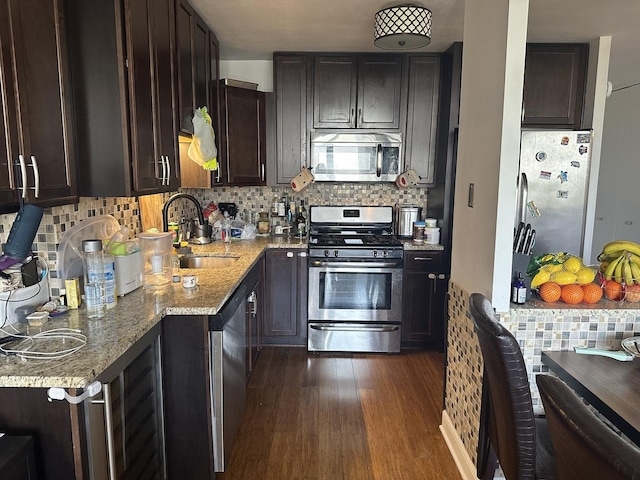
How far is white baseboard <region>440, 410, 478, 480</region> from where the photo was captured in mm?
2025

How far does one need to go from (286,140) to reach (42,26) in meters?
2.28

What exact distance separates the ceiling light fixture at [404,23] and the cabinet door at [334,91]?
0.94 meters

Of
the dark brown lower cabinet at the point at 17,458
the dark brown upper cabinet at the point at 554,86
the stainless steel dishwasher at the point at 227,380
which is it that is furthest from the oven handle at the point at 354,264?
the dark brown lower cabinet at the point at 17,458

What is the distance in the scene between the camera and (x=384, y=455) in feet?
7.43

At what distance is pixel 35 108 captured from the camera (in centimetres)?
145

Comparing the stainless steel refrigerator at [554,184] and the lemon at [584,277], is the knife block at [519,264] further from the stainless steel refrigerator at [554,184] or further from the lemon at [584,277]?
the stainless steel refrigerator at [554,184]

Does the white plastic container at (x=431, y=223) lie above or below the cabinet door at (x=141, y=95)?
below

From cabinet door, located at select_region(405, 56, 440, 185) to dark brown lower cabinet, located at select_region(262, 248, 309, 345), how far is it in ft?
4.00

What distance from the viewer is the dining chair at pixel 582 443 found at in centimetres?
69

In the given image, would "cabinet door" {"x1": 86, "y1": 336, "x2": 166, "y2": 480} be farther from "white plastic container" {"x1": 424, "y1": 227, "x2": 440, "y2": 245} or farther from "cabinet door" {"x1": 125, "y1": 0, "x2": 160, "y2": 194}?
"white plastic container" {"x1": 424, "y1": 227, "x2": 440, "y2": 245}

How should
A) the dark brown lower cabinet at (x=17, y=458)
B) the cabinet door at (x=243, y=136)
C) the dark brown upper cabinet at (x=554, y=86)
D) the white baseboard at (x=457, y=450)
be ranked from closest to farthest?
the dark brown lower cabinet at (x=17, y=458) → the white baseboard at (x=457, y=450) → the dark brown upper cabinet at (x=554, y=86) → the cabinet door at (x=243, y=136)

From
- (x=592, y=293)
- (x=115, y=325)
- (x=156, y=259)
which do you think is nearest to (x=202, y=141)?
(x=156, y=259)

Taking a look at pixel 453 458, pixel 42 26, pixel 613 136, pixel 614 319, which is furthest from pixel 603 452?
pixel 613 136

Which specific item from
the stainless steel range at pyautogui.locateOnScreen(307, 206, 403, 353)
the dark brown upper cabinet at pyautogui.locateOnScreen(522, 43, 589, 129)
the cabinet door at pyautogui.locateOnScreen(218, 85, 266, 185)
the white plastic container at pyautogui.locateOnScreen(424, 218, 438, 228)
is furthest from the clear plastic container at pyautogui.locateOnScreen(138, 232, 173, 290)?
the dark brown upper cabinet at pyautogui.locateOnScreen(522, 43, 589, 129)
